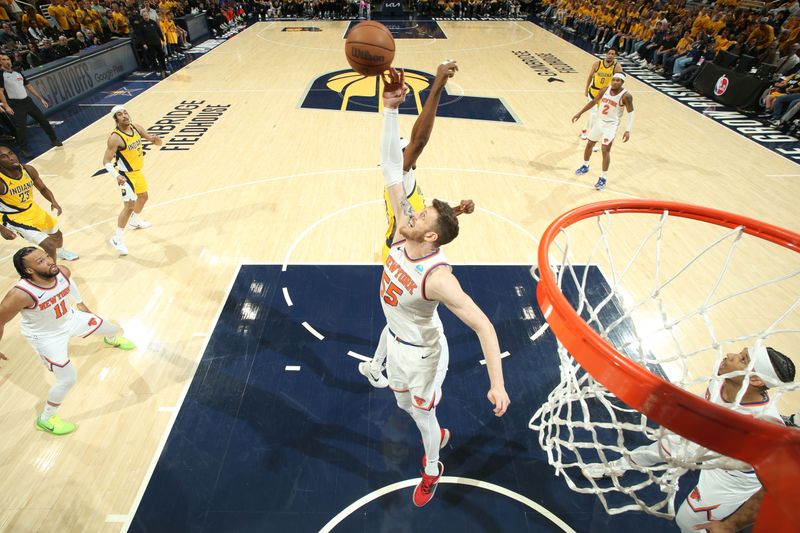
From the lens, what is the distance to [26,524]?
122 inches

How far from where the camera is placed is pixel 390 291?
280 cm

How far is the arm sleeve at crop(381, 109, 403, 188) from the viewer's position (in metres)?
2.88

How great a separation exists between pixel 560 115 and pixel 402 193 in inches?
345

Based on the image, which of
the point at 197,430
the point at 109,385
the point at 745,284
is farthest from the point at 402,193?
the point at 745,284

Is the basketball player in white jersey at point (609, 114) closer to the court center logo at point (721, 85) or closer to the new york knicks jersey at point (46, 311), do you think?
the court center logo at point (721, 85)

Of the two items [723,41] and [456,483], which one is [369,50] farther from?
[723,41]

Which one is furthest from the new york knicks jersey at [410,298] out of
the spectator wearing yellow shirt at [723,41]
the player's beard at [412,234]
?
the spectator wearing yellow shirt at [723,41]

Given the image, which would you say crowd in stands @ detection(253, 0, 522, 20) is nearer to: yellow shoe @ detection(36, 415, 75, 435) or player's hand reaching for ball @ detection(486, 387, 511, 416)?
yellow shoe @ detection(36, 415, 75, 435)

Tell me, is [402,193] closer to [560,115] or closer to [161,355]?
[161,355]

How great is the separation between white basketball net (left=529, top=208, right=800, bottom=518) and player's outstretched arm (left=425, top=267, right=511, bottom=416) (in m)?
0.78

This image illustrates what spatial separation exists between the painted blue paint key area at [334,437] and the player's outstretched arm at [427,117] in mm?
2057

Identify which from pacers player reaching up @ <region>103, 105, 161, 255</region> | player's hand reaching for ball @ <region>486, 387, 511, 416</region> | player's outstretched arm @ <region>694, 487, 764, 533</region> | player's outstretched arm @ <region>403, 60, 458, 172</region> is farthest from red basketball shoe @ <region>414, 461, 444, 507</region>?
pacers player reaching up @ <region>103, 105, 161, 255</region>

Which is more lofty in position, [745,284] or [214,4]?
[214,4]

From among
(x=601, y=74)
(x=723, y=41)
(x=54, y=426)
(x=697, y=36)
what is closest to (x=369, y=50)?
(x=54, y=426)
